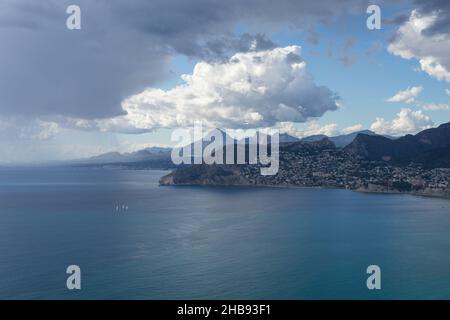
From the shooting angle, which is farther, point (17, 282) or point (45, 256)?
point (45, 256)

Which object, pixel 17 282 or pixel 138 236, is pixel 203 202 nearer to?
pixel 138 236

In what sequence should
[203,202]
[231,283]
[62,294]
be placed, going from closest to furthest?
[62,294] < [231,283] < [203,202]
